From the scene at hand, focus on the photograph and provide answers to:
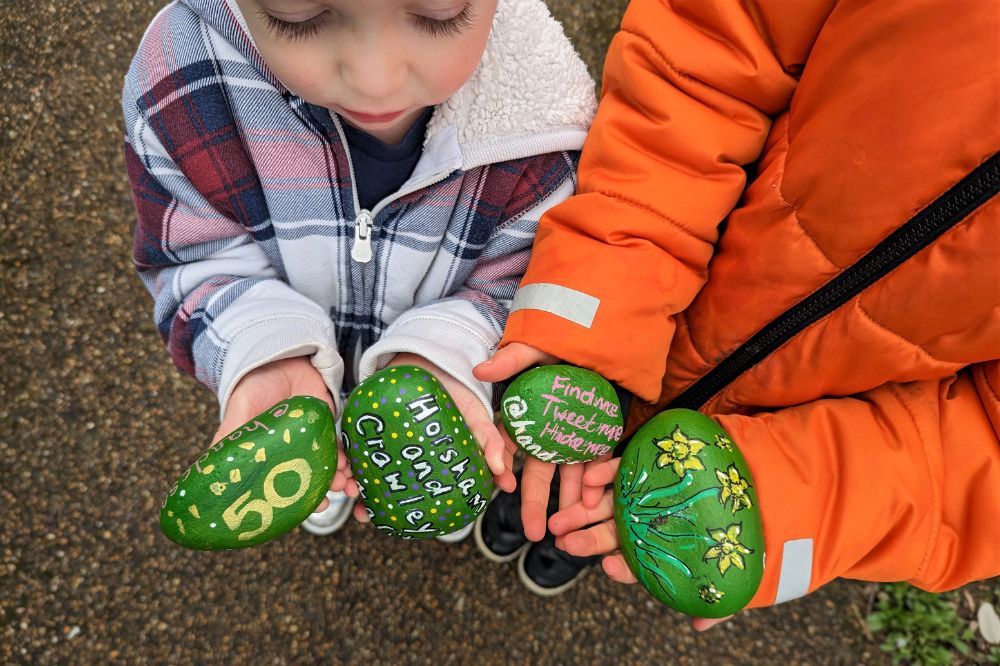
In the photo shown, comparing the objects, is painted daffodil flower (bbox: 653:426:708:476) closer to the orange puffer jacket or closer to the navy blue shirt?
the orange puffer jacket

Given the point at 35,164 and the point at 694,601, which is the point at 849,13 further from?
the point at 35,164

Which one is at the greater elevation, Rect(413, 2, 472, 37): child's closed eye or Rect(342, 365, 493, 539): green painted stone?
A: Rect(413, 2, 472, 37): child's closed eye

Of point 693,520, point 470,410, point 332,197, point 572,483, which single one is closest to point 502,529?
point 572,483

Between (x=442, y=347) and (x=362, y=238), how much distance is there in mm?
240

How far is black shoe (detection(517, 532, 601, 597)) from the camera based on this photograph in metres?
1.88

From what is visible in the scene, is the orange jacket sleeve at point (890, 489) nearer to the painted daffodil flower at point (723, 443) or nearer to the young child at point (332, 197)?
the painted daffodil flower at point (723, 443)

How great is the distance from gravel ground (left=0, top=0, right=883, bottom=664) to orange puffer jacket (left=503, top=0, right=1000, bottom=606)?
39.3 inches

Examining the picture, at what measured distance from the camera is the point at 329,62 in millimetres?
913

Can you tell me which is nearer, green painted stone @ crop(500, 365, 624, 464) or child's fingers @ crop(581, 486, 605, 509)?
green painted stone @ crop(500, 365, 624, 464)

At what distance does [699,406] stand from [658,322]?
251mm

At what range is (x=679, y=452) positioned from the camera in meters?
1.19

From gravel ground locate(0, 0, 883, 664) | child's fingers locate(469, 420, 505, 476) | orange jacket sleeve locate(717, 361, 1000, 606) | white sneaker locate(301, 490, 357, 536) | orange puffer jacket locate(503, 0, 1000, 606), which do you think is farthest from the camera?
white sneaker locate(301, 490, 357, 536)

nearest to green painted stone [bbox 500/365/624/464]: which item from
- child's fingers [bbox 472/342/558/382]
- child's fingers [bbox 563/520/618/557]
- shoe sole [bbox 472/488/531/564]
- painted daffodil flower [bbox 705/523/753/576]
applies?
child's fingers [bbox 472/342/558/382]

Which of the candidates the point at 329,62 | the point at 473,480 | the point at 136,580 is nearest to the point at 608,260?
the point at 473,480
